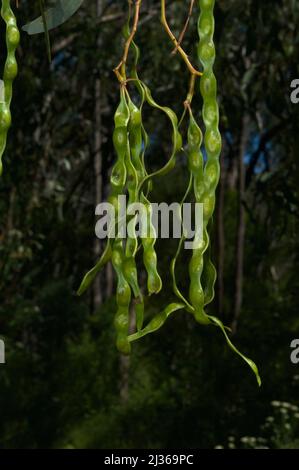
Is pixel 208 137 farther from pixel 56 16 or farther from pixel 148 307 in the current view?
pixel 148 307

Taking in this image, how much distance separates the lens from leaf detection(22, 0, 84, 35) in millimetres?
765

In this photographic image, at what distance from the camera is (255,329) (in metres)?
4.60

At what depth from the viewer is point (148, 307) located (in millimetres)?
5203

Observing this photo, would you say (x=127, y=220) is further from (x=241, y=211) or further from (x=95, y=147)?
(x=95, y=147)

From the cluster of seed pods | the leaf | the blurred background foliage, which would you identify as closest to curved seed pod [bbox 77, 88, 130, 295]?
the cluster of seed pods

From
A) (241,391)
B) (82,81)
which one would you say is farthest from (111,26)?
(241,391)

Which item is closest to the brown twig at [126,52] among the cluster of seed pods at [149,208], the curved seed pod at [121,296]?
the cluster of seed pods at [149,208]

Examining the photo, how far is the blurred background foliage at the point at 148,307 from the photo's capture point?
11.4 feet

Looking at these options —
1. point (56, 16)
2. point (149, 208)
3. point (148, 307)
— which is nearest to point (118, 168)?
point (149, 208)

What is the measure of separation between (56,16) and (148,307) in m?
4.46

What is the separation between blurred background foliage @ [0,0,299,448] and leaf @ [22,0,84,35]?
2.08m

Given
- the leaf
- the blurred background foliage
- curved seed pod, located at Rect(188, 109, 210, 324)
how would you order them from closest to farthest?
curved seed pod, located at Rect(188, 109, 210, 324), the leaf, the blurred background foliage

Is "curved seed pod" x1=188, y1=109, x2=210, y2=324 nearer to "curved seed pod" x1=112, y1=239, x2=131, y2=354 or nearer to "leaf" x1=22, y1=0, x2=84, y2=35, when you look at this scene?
"curved seed pod" x1=112, y1=239, x2=131, y2=354

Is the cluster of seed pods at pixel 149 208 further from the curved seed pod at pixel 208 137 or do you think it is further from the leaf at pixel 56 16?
the leaf at pixel 56 16
